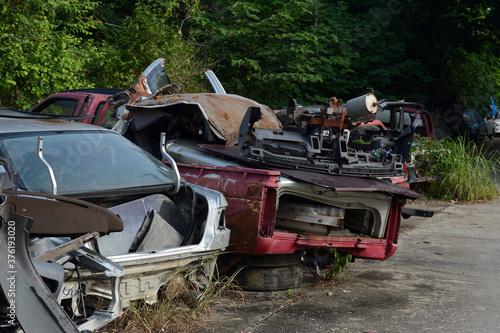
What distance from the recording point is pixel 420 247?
741 cm

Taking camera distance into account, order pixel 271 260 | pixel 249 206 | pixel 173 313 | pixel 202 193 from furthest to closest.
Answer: pixel 271 260, pixel 249 206, pixel 202 193, pixel 173 313

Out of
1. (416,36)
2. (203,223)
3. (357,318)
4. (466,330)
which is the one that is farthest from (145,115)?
(416,36)

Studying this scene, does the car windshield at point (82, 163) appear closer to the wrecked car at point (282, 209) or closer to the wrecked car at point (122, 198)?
the wrecked car at point (122, 198)

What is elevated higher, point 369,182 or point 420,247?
point 369,182

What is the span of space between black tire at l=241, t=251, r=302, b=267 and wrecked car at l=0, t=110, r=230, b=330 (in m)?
0.77

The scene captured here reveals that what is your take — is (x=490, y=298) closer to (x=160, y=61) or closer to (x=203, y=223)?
(x=203, y=223)

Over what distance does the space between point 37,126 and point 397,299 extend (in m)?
3.52

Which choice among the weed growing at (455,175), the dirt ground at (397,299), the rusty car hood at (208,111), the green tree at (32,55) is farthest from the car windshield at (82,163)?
the weed growing at (455,175)

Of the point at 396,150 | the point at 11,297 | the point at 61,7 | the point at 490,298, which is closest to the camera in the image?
the point at 11,297

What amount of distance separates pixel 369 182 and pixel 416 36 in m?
14.3

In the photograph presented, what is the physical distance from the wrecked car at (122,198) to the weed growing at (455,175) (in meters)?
7.40

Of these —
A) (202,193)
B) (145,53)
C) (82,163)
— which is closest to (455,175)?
(145,53)

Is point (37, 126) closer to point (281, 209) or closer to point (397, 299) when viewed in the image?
point (281, 209)

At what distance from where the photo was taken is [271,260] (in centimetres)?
523
